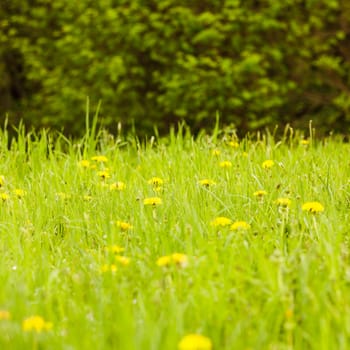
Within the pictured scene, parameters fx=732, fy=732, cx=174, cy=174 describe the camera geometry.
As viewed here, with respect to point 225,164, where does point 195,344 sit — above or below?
above

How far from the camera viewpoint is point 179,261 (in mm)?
1847

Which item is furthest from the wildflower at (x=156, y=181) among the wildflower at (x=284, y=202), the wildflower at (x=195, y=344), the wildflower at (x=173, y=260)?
the wildflower at (x=195, y=344)

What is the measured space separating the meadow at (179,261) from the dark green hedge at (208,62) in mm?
3993

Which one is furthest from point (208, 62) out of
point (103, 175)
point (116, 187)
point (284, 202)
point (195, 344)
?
point (195, 344)

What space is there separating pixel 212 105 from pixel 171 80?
48 centimetres

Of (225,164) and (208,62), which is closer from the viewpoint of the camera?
(225,164)

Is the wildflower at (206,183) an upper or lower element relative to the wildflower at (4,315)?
lower

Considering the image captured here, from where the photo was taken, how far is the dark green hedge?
23.3ft

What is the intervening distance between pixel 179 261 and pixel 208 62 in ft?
17.5

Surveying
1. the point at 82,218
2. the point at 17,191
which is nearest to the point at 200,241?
the point at 82,218

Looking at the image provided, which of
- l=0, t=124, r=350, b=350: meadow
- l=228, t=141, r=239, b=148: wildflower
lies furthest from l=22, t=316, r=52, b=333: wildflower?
l=228, t=141, r=239, b=148: wildflower

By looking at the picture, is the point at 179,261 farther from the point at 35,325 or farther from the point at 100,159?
the point at 100,159

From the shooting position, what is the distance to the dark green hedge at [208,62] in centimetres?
710

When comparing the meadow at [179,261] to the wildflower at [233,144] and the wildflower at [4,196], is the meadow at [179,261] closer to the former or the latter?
the wildflower at [4,196]
